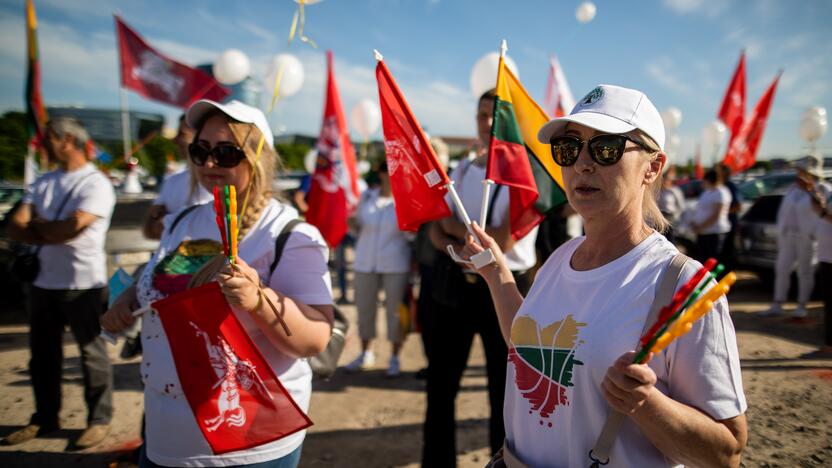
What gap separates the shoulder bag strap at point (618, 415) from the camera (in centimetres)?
110

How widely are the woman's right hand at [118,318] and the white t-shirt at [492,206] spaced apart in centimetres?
168

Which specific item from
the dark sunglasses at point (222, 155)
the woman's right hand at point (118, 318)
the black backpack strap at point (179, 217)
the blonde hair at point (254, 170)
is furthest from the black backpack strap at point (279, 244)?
the woman's right hand at point (118, 318)

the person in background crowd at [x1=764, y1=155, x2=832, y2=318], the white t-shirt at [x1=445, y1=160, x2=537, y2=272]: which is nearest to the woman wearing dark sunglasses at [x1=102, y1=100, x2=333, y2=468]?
the white t-shirt at [x1=445, y1=160, x2=537, y2=272]

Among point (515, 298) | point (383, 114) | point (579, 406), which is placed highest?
point (383, 114)

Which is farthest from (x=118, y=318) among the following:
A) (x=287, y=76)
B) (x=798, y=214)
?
(x=798, y=214)

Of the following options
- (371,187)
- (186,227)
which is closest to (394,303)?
(371,187)

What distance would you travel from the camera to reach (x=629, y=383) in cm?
94

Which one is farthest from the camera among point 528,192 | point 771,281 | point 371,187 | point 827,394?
point 771,281

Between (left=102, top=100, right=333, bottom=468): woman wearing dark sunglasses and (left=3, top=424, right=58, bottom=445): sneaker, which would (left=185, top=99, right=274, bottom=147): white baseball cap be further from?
(left=3, top=424, right=58, bottom=445): sneaker

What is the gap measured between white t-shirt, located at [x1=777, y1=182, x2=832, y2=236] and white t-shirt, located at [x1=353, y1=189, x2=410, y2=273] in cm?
511

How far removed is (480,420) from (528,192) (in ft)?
7.29

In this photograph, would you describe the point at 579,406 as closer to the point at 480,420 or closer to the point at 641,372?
the point at 641,372

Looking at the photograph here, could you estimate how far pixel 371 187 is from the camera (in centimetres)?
557

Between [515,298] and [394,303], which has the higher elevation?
[515,298]
